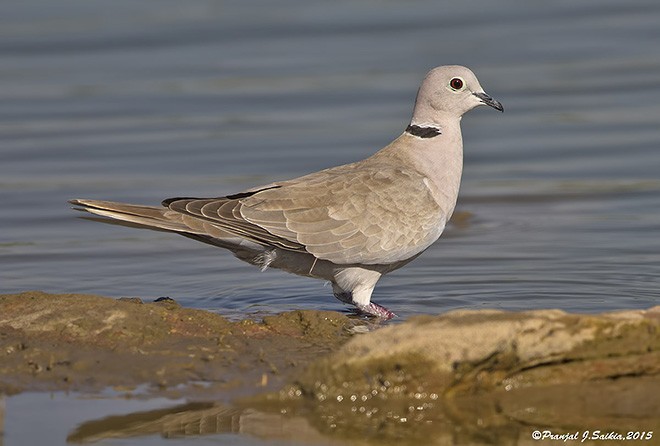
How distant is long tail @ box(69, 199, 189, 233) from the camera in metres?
7.18

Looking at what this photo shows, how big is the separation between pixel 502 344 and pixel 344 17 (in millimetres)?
11214

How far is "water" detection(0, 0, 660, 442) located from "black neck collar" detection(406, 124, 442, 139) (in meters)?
1.02

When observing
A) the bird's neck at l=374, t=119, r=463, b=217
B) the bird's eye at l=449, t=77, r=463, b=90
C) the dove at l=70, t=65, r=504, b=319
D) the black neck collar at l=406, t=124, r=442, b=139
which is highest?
the bird's eye at l=449, t=77, r=463, b=90

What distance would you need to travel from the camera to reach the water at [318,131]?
8.82 metres

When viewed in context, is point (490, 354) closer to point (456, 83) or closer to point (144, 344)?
point (144, 344)

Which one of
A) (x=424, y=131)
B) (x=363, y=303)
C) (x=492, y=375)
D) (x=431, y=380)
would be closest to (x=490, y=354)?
(x=492, y=375)

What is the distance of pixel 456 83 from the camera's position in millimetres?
8461

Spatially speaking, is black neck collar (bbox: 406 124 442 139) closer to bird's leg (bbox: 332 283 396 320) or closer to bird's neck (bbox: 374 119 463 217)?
bird's neck (bbox: 374 119 463 217)

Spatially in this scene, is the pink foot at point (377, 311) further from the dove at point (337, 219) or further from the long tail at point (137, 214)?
the long tail at point (137, 214)

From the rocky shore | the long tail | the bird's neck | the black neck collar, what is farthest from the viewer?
the black neck collar

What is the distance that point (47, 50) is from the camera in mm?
→ 15188

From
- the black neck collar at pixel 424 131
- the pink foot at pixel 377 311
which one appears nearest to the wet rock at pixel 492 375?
the pink foot at pixel 377 311

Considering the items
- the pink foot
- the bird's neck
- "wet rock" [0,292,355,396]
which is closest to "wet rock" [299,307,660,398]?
→ "wet rock" [0,292,355,396]

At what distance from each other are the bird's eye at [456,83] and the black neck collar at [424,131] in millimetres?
307
